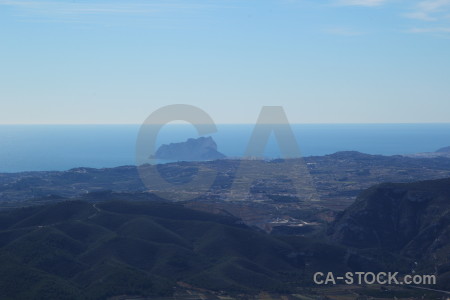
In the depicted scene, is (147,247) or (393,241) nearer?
(147,247)

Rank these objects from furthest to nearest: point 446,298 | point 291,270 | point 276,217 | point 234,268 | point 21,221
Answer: point 276,217 < point 21,221 < point 291,270 < point 234,268 < point 446,298

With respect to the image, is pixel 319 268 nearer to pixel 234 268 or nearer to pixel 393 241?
pixel 234 268

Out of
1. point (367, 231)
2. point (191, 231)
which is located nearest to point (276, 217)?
point (367, 231)

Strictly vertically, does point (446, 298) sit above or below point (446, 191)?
below

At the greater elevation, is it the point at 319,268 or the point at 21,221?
the point at 21,221

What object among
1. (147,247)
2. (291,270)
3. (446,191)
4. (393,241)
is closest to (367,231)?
(393,241)

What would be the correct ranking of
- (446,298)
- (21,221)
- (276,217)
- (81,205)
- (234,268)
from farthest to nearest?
(276,217) < (81,205) < (21,221) < (234,268) < (446,298)

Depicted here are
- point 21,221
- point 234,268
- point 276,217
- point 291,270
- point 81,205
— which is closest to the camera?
point 234,268

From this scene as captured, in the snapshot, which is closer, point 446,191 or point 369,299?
point 369,299

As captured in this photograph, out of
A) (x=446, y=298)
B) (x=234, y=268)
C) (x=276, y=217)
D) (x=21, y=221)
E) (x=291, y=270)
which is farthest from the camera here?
(x=276, y=217)

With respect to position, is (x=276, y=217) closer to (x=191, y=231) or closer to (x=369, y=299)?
(x=191, y=231)
